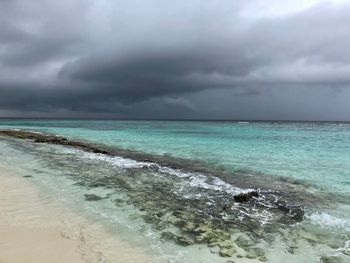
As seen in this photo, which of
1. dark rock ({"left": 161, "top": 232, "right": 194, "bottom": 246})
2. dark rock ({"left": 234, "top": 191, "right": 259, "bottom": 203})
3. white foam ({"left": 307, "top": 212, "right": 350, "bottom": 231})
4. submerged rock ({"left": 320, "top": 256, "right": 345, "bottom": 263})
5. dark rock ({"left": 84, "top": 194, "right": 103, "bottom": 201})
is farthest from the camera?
dark rock ({"left": 234, "top": 191, "right": 259, "bottom": 203})

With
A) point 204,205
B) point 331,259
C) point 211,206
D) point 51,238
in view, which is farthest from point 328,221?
point 51,238

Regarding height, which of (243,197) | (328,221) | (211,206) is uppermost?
(243,197)

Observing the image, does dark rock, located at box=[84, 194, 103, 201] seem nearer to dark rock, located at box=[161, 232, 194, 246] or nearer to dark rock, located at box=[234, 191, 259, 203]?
dark rock, located at box=[161, 232, 194, 246]

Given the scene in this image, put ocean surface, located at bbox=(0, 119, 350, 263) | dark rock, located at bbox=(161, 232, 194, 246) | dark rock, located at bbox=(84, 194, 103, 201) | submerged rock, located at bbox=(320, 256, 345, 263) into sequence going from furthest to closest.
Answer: dark rock, located at bbox=(84, 194, 103, 201)
dark rock, located at bbox=(161, 232, 194, 246)
ocean surface, located at bbox=(0, 119, 350, 263)
submerged rock, located at bbox=(320, 256, 345, 263)

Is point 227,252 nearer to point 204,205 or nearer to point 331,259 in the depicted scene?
point 331,259

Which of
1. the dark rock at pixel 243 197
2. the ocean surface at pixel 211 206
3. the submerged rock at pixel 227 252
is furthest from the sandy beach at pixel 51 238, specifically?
the dark rock at pixel 243 197

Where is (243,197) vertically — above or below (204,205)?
above

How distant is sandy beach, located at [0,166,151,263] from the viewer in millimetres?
6668

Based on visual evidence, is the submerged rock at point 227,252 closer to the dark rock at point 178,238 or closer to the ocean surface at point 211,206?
the ocean surface at point 211,206

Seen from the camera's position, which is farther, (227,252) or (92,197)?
(92,197)

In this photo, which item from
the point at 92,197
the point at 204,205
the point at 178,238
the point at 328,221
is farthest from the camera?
the point at 92,197

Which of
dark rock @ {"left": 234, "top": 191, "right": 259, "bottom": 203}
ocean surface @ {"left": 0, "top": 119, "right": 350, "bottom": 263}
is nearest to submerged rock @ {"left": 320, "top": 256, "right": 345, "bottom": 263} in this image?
ocean surface @ {"left": 0, "top": 119, "right": 350, "bottom": 263}

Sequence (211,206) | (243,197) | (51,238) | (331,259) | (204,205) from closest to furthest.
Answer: (331,259) < (51,238) < (211,206) < (204,205) < (243,197)

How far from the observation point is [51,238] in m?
7.65
